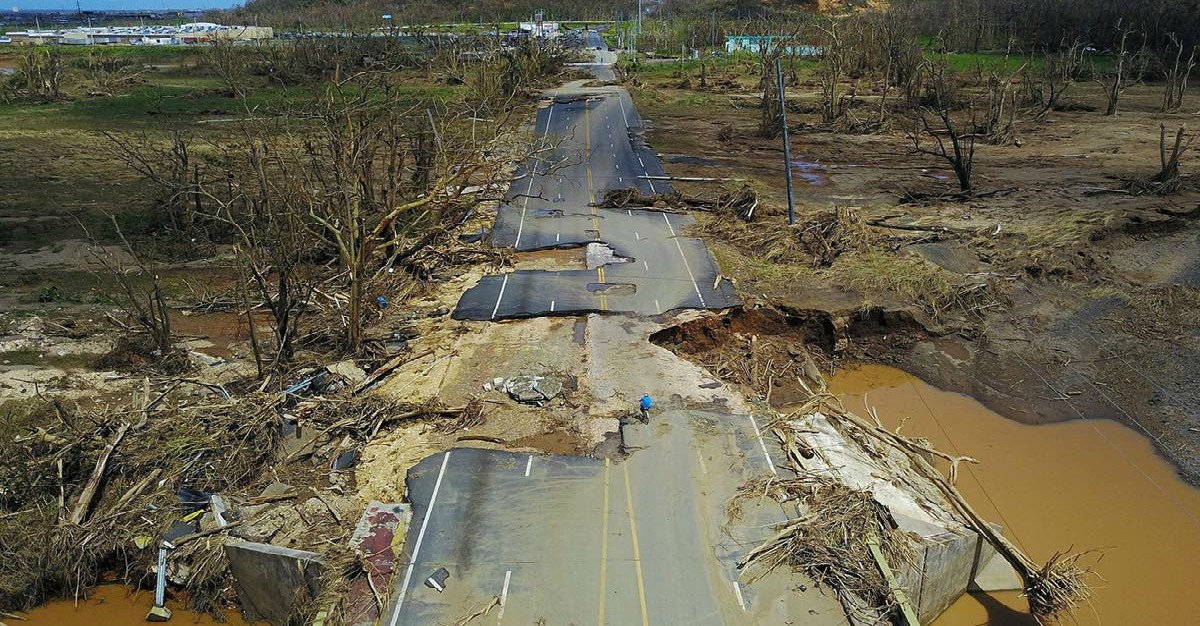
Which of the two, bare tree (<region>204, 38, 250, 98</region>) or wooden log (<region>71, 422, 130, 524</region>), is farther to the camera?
bare tree (<region>204, 38, 250, 98</region>)

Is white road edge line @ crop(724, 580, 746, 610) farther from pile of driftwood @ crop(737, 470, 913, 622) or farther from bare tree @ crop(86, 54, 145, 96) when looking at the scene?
bare tree @ crop(86, 54, 145, 96)

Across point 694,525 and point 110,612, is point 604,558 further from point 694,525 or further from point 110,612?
point 110,612

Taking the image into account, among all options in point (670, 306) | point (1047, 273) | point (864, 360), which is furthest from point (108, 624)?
point (1047, 273)

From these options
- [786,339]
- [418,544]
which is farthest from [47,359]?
[786,339]

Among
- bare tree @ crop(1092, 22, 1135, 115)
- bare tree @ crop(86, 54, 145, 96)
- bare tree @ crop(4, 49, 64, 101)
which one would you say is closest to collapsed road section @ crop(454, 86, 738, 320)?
bare tree @ crop(1092, 22, 1135, 115)

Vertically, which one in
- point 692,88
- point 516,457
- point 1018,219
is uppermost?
point 692,88

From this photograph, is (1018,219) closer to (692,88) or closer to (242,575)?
(242,575)

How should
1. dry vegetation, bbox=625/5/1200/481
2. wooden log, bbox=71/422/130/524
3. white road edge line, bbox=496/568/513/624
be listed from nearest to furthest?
white road edge line, bbox=496/568/513/624, wooden log, bbox=71/422/130/524, dry vegetation, bbox=625/5/1200/481
